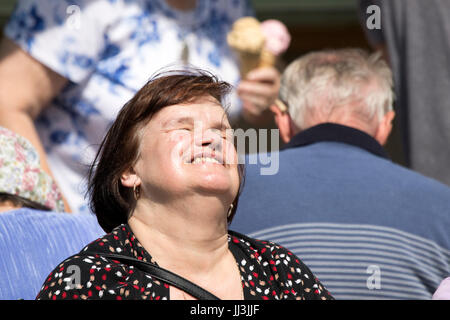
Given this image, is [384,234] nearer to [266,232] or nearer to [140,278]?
[266,232]

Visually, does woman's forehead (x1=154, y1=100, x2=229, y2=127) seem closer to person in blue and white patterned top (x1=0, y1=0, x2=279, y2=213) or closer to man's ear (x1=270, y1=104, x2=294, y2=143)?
person in blue and white patterned top (x1=0, y1=0, x2=279, y2=213)

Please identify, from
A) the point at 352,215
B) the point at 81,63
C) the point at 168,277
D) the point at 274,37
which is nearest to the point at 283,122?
the point at 274,37

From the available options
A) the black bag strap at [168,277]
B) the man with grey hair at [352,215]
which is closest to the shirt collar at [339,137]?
the man with grey hair at [352,215]

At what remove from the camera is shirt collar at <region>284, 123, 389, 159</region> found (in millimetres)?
2514

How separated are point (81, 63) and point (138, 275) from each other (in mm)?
1263

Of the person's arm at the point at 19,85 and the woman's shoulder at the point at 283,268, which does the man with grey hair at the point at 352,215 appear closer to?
the woman's shoulder at the point at 283,268

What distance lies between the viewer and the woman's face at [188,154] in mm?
1651

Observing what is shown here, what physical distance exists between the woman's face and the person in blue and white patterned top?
0.83 meters

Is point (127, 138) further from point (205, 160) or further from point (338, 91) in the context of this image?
point (338, 91)

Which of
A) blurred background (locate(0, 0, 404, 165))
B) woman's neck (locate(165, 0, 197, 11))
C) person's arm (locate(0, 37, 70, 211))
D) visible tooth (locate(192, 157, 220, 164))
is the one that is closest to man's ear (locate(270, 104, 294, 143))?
woman's neck (locate(165, 0, 197, 11))

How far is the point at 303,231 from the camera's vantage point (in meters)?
2.28
